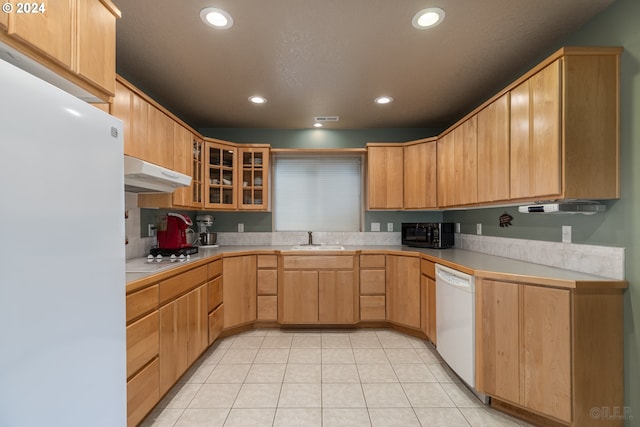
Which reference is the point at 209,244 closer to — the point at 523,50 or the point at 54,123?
the point at 54,123

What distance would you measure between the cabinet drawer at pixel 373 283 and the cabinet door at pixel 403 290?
0.08m

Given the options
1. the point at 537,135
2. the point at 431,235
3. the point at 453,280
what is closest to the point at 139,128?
the point at 453,280

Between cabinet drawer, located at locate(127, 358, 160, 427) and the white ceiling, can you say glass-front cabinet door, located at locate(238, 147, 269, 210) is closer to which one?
the white ceiling

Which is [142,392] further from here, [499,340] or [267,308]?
[499,340]

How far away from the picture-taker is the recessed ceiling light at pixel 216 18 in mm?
1614

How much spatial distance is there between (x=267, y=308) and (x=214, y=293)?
0.70 metres

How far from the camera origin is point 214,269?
8.71 feet

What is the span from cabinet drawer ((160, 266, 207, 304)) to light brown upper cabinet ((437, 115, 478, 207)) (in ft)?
8.55

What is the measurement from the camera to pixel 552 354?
155 centimetres

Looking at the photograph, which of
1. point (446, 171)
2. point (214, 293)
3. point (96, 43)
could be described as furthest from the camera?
point (446, 171)

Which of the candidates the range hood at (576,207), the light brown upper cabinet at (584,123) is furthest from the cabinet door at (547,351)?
the light brown upper cabinet at (584,123)

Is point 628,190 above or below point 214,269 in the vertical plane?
above

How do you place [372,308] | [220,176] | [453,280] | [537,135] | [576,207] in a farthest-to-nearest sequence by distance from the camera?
[220,176] < [372,308] < [453,280] < [537,135] < [576,207]

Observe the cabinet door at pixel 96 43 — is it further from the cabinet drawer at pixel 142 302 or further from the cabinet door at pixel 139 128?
the cabinet drawer at pixel 142 302
